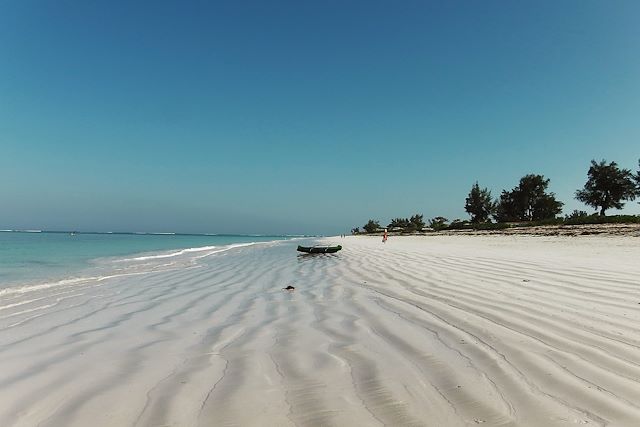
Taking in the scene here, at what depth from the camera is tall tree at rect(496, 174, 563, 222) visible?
51094 millimetres

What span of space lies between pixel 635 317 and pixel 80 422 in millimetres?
5124

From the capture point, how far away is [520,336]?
3646 millimetres

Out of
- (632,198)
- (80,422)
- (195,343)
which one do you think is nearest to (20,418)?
(80,422)

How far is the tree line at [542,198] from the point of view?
42.7 metres

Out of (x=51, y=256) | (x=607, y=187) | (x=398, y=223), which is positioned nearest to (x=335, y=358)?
(x=51, y=256)

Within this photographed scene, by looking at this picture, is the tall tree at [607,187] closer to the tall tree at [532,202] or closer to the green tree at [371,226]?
the tall tree at [532,202]

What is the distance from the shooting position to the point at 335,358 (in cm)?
326

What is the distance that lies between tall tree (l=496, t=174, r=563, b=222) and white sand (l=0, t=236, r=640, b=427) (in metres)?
51.3

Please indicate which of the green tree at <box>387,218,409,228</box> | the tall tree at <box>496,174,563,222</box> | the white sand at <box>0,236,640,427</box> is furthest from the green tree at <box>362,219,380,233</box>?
the white sand at <box>0,236,640,427</box>

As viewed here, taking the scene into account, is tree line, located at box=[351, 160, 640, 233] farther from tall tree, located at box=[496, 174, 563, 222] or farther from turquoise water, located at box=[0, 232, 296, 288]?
turquoise water, located at box=[0, 232, 296, 288]

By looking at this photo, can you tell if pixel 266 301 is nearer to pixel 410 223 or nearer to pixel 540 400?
pixel 540 400

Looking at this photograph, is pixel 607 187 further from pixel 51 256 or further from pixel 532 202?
pixel 51 256

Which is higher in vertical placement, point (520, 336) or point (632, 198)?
point (632, 198)

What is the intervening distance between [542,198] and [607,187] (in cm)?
893
